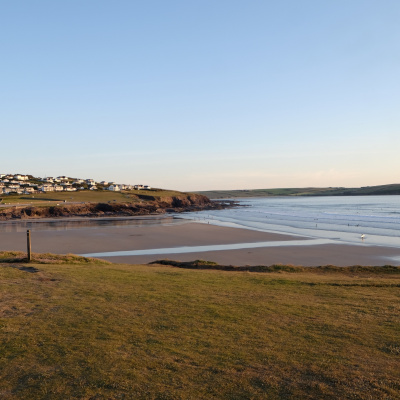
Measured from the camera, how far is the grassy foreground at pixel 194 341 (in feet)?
22.5

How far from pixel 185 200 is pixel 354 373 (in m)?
136

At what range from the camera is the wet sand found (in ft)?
103

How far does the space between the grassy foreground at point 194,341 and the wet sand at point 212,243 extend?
15694 millimetres

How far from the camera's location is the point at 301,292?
15.4 metres

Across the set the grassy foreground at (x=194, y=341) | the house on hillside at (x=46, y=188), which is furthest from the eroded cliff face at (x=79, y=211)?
the grassy foreground at (x=194, y=341)

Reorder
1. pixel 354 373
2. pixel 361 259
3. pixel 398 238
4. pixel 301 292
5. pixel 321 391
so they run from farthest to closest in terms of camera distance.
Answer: pixel 398 238
pixel 361 259
pixel 301 292
pixel 354 373
pixel 321 391

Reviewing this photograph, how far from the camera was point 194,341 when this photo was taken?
9133 millimetres

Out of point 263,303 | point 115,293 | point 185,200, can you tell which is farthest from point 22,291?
point 185,200

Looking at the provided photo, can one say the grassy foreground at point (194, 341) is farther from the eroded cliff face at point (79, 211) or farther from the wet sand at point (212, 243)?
the eroded cliff face at point (79, 211)

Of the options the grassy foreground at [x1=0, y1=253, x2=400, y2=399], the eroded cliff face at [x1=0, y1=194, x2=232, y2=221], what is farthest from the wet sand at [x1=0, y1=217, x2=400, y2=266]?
the eroded cliff face at [x1=0, y1=194, x2=232, y2=221]

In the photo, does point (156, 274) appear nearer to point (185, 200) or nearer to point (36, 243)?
point (36, 243)

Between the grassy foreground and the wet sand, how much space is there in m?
15.7

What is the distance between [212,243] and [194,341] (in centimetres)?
3375

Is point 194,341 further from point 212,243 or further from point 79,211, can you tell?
point 79,211
